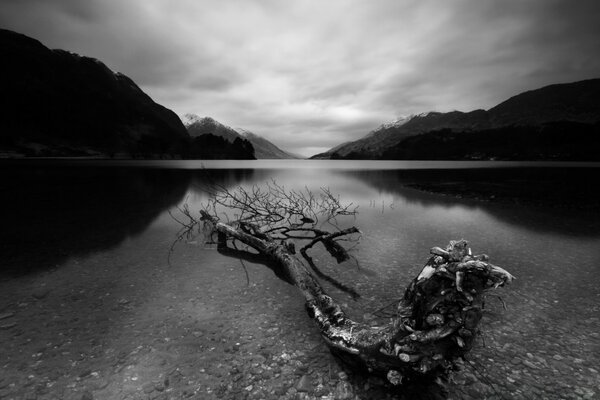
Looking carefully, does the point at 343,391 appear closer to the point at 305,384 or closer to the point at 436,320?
the point at 305,384

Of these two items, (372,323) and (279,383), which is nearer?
(279,383)

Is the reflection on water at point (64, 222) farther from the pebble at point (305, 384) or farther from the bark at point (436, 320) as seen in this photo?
the bark at point (436, 320)

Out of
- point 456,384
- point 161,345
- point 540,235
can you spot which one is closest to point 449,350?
point 456,384

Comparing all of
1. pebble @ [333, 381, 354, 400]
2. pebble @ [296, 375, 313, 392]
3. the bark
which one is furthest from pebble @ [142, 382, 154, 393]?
the bark

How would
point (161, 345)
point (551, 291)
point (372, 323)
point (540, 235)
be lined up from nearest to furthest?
point (161, 345) → point (372, 323) → point (551, 291) → point (540, 235)

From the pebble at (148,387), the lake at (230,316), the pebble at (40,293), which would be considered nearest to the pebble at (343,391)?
the lake at (230,316)

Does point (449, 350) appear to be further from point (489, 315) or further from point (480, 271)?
point (489, 315)

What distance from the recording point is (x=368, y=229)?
64.4 feet

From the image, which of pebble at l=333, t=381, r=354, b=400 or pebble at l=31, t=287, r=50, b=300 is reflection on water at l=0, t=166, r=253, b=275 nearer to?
pebble at l=31, t=287, r=50, b=300

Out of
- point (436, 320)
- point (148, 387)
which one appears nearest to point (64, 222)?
point (148, 387)

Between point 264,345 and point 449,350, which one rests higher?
point 449,350

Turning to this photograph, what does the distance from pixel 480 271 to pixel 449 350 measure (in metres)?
1.66

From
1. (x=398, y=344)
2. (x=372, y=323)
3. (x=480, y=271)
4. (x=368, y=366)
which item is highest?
(x=480, y=271)

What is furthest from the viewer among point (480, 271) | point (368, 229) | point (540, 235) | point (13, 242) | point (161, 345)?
point (368, 229)
